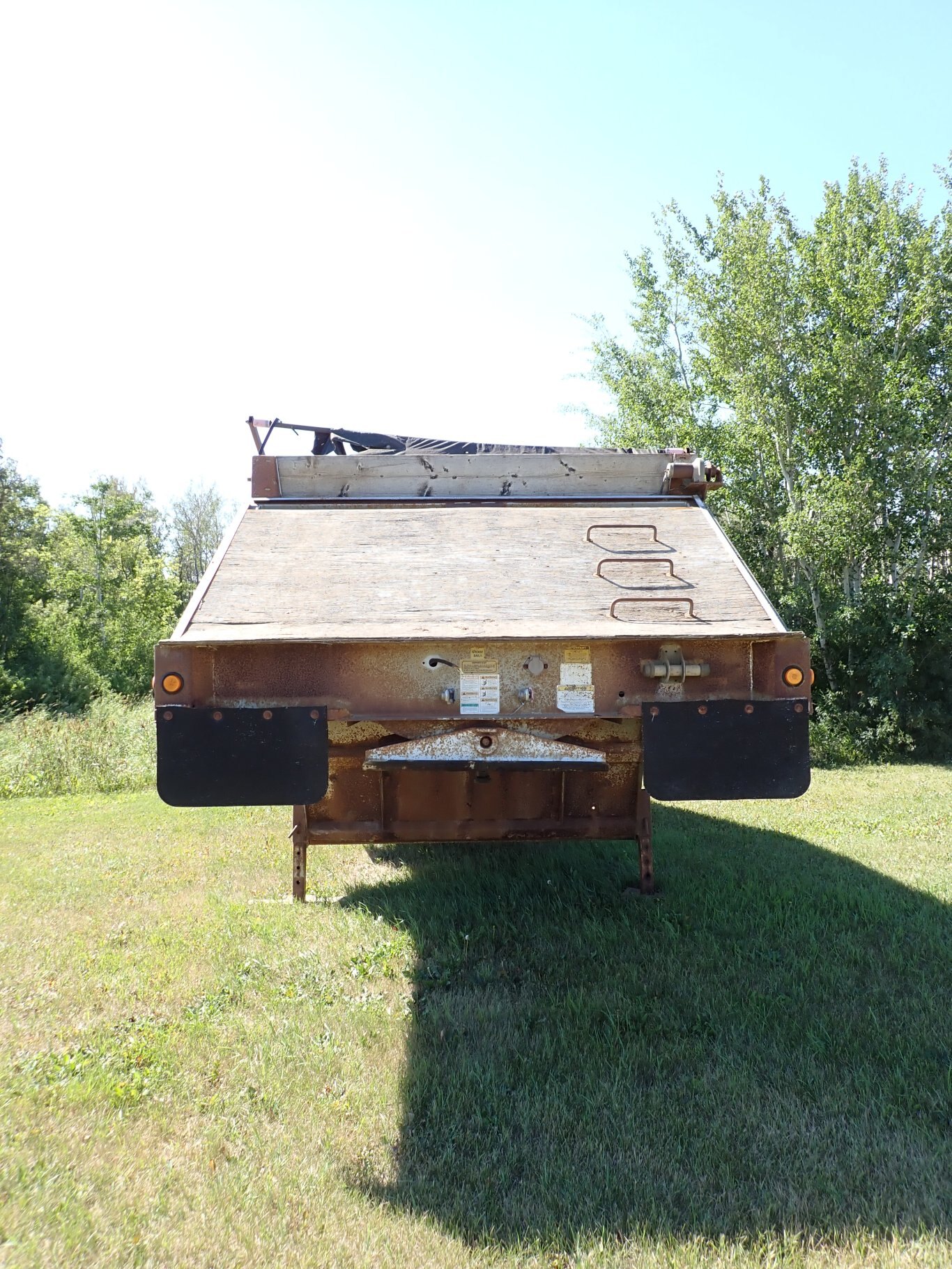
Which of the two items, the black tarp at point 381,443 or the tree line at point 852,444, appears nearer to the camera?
the black tarp at point 381,443

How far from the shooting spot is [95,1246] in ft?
7.26

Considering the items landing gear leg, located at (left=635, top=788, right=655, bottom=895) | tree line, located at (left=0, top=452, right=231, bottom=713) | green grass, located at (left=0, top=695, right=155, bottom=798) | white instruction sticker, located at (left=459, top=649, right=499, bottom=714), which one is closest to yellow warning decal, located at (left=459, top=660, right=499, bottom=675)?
white instruction sticker, located at (left=459, top=649, right=499, bottom=714)

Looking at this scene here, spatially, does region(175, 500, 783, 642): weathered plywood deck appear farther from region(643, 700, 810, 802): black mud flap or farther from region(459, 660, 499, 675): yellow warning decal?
region(643, 700, 810, 802): black mud flap

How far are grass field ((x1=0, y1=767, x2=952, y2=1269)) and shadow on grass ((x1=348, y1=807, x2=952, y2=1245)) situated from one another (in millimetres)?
11

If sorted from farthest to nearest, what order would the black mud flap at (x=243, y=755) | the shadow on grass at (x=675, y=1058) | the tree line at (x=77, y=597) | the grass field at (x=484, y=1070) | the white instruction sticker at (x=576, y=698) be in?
the tree line at (x=77, y=597) < the white instruction sticker at (x=576, y=698) < the black mud flap at (x=243, y=755) < the shadow on grass at (x=675, y=1058) < the grass field at (x=484, y=1070)

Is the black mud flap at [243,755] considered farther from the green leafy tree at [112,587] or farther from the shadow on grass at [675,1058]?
the green leafy tree at [112,587]

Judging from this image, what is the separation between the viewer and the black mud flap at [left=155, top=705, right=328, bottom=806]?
10.4ft

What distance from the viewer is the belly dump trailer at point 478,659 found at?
3.24 meters

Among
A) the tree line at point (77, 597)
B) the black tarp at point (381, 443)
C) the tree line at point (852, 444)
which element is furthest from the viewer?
the tree line at point (77, 597)

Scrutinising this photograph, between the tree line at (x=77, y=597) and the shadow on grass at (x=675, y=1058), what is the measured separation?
22.6 metres

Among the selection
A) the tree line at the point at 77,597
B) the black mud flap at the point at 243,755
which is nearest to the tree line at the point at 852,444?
the black mud flap at the point at 243,755

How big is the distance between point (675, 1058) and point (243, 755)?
6.00ft

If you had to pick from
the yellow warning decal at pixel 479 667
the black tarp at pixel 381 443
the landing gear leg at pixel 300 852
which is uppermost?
the black tarp at pixel 381 443

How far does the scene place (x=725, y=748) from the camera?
129 inches
